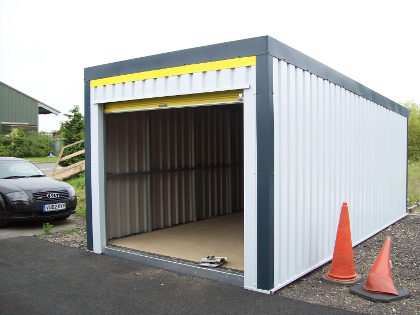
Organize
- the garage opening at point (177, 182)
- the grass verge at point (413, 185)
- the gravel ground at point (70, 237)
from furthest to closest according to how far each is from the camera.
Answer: the grass verge at point (413, 185), the gravel ground at point (70, 237), the garage opening at point (177, 182)

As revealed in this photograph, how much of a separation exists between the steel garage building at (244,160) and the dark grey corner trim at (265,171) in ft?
0.04

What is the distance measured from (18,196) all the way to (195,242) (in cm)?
410

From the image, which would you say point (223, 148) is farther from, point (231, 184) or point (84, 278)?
point (84, 278)

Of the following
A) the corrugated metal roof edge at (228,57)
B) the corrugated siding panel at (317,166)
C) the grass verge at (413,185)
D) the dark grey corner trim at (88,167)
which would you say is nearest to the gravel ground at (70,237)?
the dark grey corner trim at (88,167)

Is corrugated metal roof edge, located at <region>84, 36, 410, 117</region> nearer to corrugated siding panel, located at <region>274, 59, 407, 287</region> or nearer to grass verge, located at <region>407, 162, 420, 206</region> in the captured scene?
corrugated siding panel, located at <region>274, 59, 407, 287</region>

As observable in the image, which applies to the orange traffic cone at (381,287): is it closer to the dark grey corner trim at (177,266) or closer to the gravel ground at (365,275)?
the gravel ground at (365,275)

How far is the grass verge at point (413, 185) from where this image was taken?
14373 mm

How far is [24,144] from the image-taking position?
3041cm

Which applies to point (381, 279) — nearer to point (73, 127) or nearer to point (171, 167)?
point (171, 167)

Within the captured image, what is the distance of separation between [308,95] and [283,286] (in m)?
2.62

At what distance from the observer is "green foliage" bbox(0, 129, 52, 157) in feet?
94.9

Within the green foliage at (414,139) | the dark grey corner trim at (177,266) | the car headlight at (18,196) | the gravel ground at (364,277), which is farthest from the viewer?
the green foliage at (414,139)

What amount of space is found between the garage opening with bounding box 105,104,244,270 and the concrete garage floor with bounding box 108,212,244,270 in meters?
0.02

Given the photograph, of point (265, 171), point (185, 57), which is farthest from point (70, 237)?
point (265, 171)
